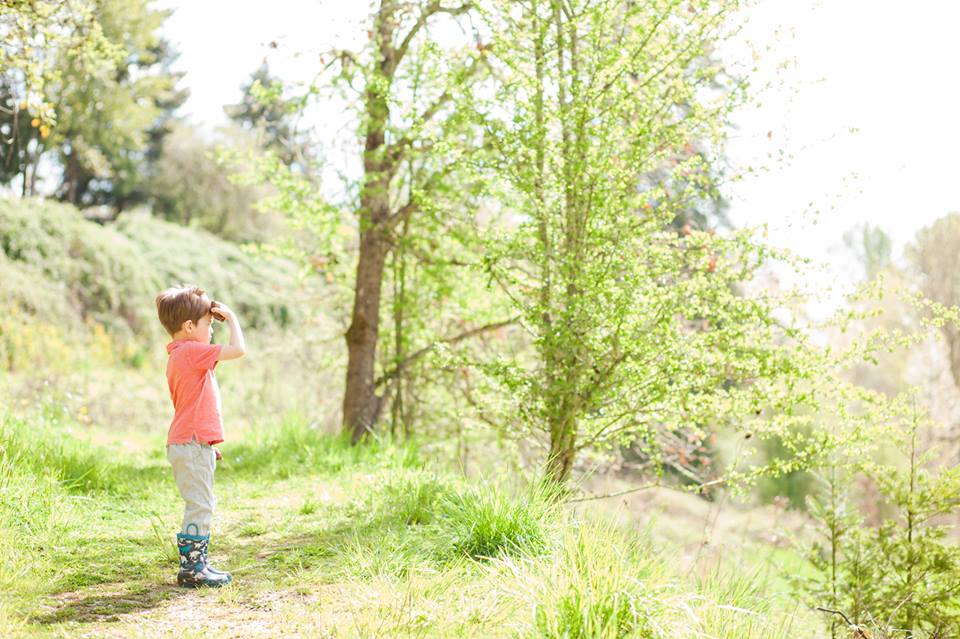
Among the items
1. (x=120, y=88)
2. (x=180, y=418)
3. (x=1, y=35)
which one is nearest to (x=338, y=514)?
(x=180, y=418)

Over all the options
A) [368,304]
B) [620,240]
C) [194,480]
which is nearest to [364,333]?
[368,304]

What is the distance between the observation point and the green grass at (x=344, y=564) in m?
3.50

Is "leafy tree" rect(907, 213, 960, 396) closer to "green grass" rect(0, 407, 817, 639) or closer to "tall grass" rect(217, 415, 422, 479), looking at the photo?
"tall grass" rect(217, 415, 422, 479)

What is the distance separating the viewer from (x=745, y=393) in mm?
5477

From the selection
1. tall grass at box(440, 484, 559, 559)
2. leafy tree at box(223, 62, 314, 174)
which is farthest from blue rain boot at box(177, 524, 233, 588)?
leafy tree at box(223, 62, 314, 174)

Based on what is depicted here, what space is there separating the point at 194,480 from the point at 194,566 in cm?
43

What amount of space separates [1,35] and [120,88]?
1708cm

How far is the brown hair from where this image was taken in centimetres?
441

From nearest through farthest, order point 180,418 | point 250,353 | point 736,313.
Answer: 1. point 180,418
2. point 736,313
3. point 250,353

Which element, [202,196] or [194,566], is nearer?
[194,566]

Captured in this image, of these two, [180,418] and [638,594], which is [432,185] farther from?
[638,594]

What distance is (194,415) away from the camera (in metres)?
4.32

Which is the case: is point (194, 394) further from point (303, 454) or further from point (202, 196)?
point (202, 196)

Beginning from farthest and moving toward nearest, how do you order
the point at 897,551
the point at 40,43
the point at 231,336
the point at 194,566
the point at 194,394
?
the point at 40,43 → the point at 897,551 → the point at 231,336 → the point at 194,394 → the point at 194,566
